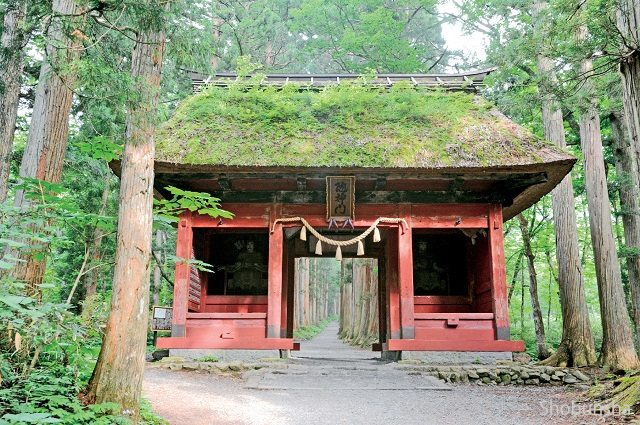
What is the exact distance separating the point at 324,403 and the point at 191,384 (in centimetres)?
225

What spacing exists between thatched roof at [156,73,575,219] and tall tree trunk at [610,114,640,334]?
2491mm

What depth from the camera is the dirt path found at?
509cm

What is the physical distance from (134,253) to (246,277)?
7041 mm

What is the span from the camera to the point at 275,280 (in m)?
9.13

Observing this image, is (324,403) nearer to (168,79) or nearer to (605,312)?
(605,312)

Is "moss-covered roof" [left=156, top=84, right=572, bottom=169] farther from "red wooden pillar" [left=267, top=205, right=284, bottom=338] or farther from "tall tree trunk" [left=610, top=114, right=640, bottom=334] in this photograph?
"tall tree trunk" [left=610, top=114, right=640, bottom=334]

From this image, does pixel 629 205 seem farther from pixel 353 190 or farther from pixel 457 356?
pixel 353 190

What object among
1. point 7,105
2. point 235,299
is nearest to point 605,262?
point 235,299

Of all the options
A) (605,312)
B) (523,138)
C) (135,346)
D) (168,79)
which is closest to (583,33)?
(523,138)

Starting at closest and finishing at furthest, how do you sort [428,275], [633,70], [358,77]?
[633,70], [428,275], [358,77]

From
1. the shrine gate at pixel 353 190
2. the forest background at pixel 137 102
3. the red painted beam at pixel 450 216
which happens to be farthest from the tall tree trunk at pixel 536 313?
the red painted beam at pixel 450 216

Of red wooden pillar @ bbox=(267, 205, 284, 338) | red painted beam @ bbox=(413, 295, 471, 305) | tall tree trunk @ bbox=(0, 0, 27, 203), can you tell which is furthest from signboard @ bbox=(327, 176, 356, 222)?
tall tree trunk @ bbox=(0, 0, 27, 203)

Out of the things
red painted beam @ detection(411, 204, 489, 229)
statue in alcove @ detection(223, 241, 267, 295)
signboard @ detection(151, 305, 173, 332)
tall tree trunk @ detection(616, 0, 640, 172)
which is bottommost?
signboard @ detection(151, 305, 173, 332)

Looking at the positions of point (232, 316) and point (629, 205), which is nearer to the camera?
point (232, 316)
